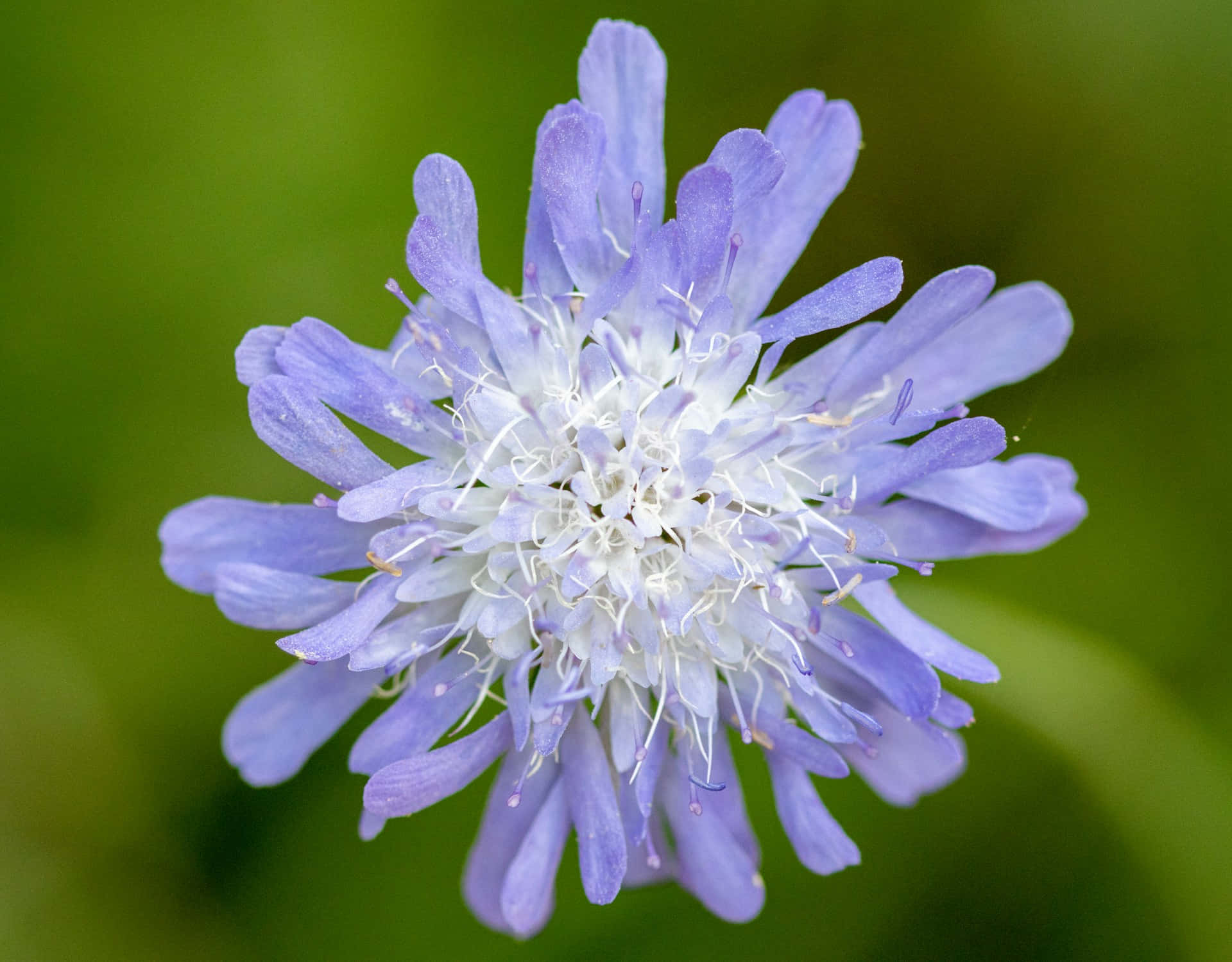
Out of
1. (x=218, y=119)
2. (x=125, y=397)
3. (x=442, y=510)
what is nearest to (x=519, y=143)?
(x=218, y=119)

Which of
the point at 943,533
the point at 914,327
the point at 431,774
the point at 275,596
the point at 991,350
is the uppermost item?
the point at 275,596

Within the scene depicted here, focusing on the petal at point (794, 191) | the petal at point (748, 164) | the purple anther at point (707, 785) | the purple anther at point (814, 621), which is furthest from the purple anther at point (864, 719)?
the petal at point (748, 164)

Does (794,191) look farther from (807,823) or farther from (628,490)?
(807,823)

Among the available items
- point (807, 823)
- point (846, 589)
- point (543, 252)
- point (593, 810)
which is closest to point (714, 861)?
A: point (807, 823)

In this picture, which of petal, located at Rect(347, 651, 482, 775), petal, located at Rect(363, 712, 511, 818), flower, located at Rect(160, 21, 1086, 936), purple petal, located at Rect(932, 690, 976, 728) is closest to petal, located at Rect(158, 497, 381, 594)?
flower, located at Rect(160, 21, 1086, 936)

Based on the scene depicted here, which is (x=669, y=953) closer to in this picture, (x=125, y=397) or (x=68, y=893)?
(x=68, y=893)

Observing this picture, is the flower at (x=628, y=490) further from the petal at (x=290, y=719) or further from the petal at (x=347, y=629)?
the petal at (x=290, y=719)

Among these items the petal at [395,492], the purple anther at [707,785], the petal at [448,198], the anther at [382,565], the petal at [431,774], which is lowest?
the purple anther at [707,785]

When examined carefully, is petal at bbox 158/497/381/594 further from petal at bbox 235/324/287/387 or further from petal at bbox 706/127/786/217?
petal at bbox 706/127/786/217
